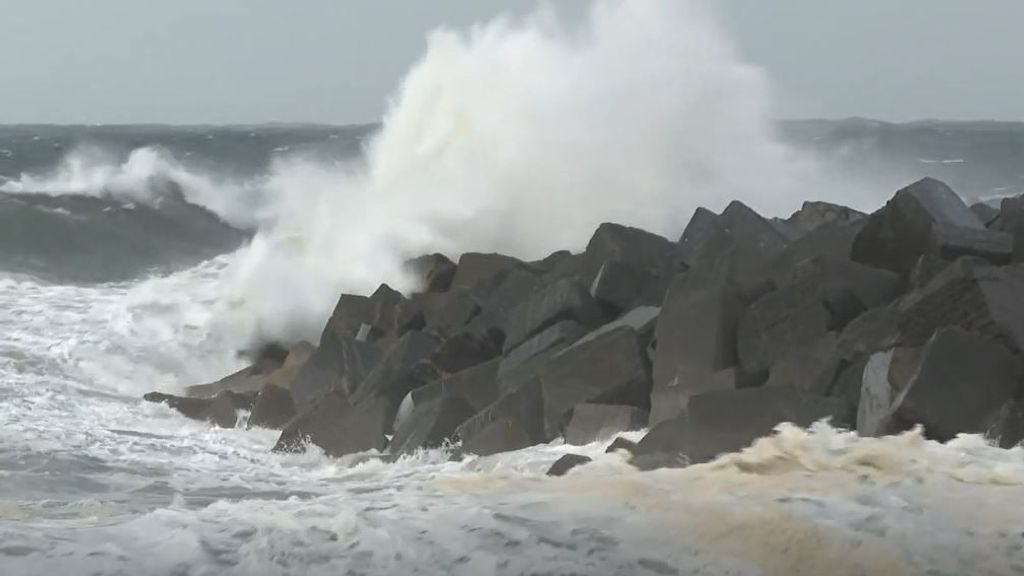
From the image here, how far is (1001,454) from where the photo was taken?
386cm

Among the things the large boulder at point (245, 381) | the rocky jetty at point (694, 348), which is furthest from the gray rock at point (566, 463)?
the large boulder at point (245, 381)

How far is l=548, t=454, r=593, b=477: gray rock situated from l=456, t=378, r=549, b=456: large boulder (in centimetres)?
76

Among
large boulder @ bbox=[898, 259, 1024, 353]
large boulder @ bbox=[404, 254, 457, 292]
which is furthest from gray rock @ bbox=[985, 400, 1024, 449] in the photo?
large boulder @ bbox=[404, 254, 457, 292]

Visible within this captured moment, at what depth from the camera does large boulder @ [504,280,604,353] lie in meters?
6.29

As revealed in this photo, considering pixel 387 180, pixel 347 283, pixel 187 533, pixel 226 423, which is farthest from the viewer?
pixel 387 180

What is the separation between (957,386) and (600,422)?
5.01 ft

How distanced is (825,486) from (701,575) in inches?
32.3

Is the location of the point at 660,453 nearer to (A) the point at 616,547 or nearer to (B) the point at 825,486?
(B) the point at 825,486

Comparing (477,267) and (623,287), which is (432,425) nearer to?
(623,287)

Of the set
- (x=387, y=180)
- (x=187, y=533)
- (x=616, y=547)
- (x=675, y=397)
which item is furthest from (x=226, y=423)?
(x=387, y=180)

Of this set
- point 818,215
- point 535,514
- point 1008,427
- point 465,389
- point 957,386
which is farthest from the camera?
point 818,215

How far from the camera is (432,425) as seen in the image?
539 centimetres

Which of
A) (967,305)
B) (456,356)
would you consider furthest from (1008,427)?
(456,356)

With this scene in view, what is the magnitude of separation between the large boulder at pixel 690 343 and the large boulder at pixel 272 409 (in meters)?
2.54
